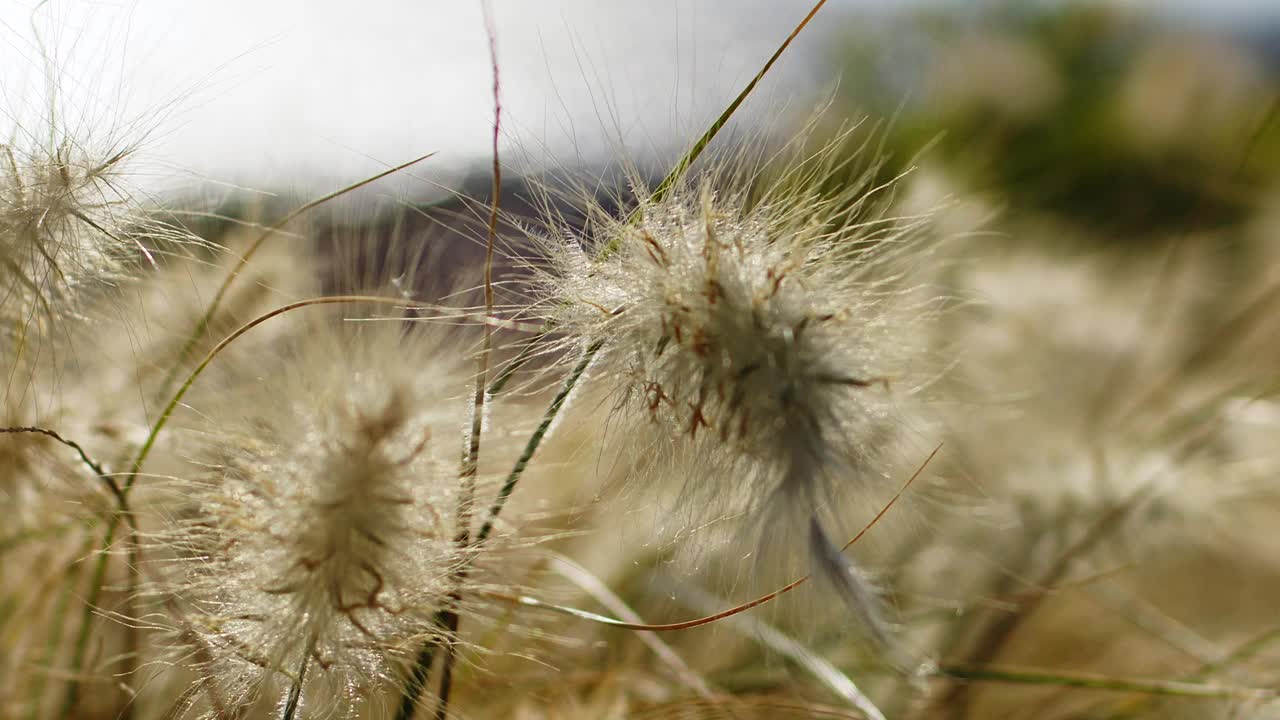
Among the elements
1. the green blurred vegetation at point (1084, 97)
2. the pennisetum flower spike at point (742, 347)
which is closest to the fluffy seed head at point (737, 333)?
the pennisetum flower spike at point (742, 347)

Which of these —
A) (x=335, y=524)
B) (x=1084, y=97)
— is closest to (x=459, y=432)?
(x=335, y=524)

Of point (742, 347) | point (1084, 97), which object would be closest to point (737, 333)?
point (742, 347)

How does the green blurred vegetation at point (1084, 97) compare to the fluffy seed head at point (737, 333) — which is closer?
the fluffy seed head at point (737, 333)

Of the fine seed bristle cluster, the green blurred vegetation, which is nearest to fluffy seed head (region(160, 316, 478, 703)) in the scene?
the fine seed bristle cluster

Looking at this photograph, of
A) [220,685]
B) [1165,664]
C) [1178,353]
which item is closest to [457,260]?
[220,685]

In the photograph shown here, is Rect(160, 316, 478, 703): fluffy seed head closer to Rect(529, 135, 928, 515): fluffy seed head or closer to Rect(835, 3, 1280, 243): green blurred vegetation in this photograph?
Rect(529, 135, 928, 515): fluffy seed head

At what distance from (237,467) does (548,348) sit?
129mm

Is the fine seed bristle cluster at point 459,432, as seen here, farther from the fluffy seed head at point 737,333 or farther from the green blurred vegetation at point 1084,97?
the green blurred vegetation at point 1084,97

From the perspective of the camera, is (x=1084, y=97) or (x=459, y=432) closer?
(x=459, y=432)

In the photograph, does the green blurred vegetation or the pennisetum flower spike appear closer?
the pennisetum flower spike

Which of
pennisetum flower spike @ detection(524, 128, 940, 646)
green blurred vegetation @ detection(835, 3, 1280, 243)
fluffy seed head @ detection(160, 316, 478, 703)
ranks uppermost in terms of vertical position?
green blurred vegetation @ detection(835, 3, 1280, 243)

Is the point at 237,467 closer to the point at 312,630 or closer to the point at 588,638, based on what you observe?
the point at 312,630

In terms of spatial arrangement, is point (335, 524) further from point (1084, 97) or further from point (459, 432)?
point (1084, 97)

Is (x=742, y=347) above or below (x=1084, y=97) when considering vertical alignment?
below
